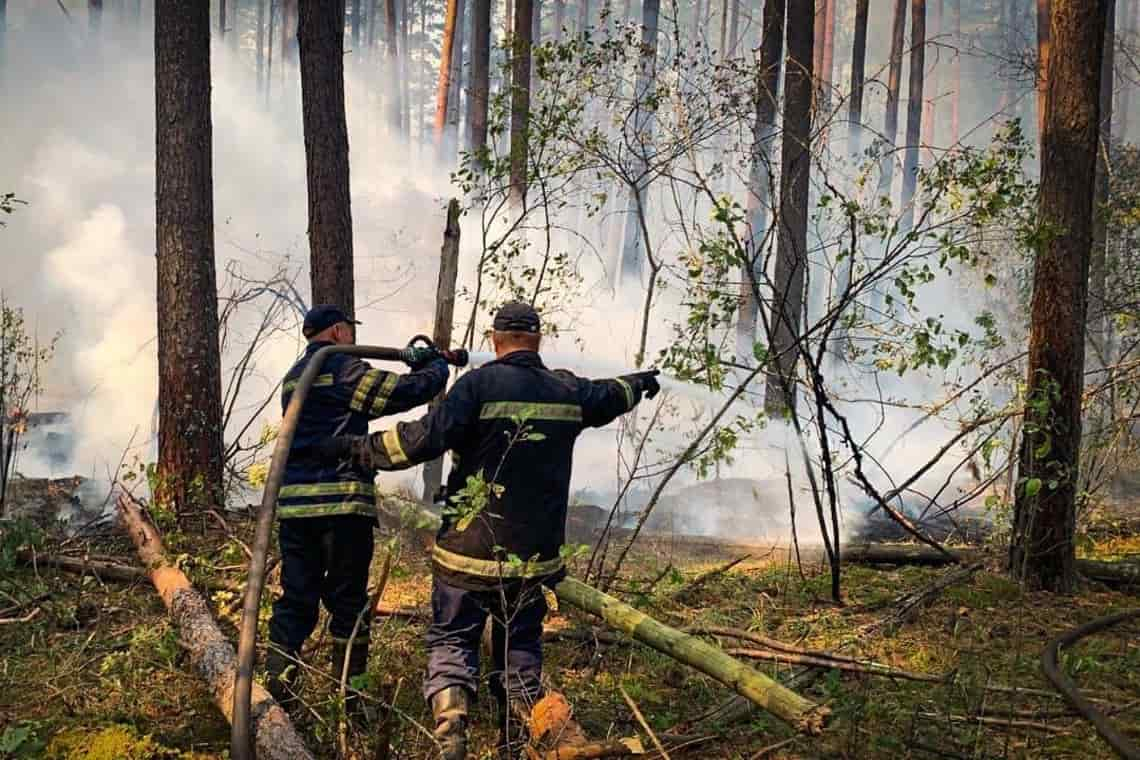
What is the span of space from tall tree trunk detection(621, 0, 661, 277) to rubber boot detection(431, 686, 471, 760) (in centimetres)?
327

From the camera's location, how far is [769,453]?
1365 cm

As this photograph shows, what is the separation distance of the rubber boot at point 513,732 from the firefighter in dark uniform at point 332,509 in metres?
0.91

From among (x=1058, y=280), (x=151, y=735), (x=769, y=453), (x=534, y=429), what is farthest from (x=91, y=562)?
(x=769, y=453)

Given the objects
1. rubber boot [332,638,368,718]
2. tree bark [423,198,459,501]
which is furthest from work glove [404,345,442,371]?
rubber boot [332,638,368,718]

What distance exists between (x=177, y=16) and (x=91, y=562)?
14.7ft

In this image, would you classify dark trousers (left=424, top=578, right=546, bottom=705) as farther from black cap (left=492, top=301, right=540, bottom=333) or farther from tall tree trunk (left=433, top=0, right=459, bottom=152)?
tall tree trunk (left=433, top=0, right=459, bottom=152)

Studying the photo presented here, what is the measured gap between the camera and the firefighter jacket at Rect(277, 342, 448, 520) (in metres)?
4.50

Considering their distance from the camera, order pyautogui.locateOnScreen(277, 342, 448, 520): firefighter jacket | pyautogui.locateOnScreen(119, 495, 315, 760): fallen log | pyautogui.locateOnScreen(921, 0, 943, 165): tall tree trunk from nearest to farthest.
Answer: pyautogui.locateOnScreen(119, 495, 315, 760): fallen log < pyautogui.locateOnScreen(277, 342, 448, 520): firefighter jacket < pyautogui.locateOnScreen(921, 0, 943, 165): tall tree trunk

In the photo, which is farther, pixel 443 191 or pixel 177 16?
pixel 443 191

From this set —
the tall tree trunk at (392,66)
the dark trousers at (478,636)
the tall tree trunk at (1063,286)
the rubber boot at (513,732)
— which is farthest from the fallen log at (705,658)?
the tall tree trunk at (392,66)

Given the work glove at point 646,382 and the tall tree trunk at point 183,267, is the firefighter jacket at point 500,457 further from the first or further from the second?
the tall tree trunk at point 183,267

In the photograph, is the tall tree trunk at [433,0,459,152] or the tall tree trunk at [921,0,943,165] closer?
the tall tree trunk at [433,0,459,152]

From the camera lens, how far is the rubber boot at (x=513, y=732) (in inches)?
152

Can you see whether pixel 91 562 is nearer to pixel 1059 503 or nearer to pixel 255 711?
pixel 255 711
